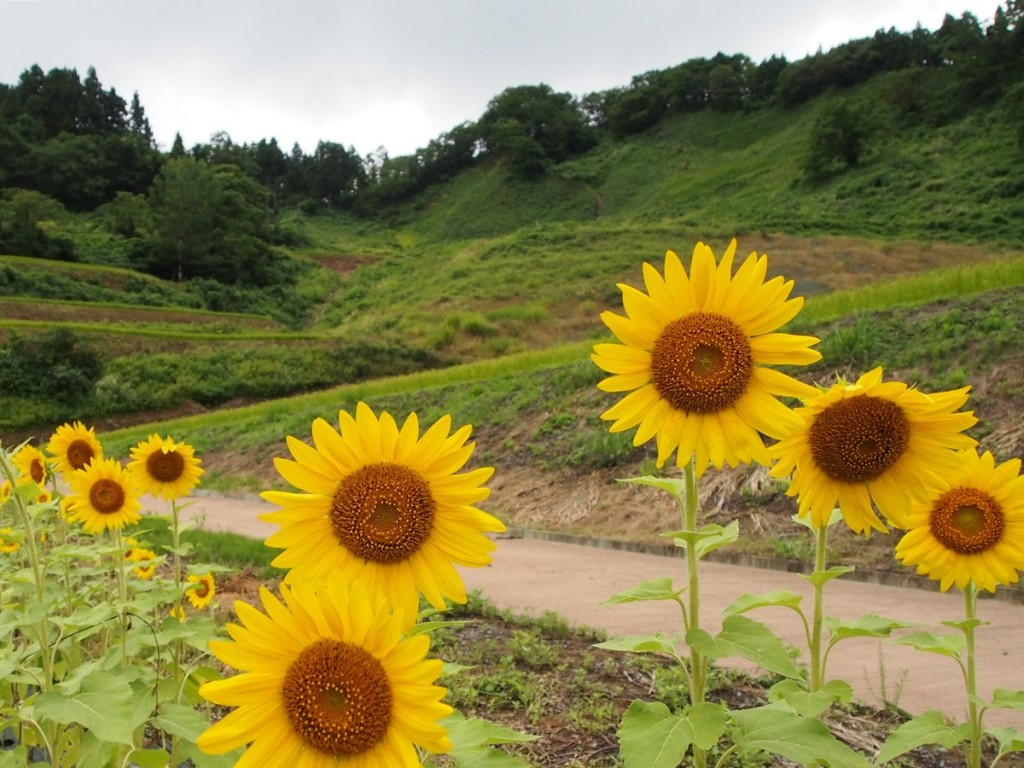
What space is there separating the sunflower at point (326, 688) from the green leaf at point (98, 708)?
0.57 metres

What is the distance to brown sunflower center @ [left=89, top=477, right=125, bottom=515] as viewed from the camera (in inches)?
142

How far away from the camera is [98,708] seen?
1.76 m

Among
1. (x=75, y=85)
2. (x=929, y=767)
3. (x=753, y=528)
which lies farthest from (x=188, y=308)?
(x=75, y=85)

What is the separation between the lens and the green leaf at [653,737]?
1527 millimetres

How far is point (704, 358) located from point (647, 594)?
0.50m

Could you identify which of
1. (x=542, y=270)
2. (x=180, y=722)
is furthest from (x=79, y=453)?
(x=542, y=270)

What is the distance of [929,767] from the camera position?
2.82 m

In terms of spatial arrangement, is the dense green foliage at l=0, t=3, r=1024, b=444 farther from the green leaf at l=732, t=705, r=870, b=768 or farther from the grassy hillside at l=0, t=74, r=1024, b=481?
the green leaf at l=732, t=705, r=870, b=768

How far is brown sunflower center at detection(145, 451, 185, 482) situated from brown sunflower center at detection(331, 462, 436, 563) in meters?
2.40

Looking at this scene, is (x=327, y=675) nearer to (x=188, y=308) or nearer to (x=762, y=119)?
(x=188, y=308)

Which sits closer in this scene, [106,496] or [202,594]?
[106,496]

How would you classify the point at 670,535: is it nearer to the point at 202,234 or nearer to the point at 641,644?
the point at 641,644

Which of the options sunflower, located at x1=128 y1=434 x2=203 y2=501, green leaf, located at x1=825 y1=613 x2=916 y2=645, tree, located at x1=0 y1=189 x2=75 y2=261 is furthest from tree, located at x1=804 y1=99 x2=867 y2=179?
green leaf, located at x1=825 y1=613 x2=916 y2=645

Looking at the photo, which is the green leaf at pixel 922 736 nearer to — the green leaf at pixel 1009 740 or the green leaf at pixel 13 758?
the green leaf at pixel 1009 740
